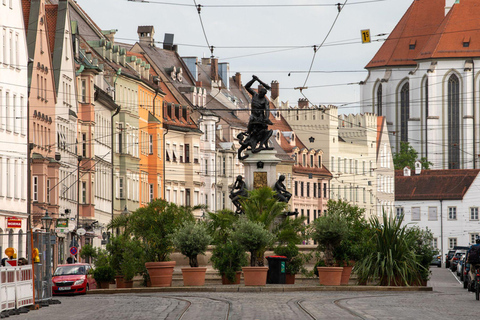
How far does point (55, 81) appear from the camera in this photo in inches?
2482

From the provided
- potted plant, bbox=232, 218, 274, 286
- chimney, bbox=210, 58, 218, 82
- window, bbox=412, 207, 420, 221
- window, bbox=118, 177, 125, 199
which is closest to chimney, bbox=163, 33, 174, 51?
chimney, bbox=210, 58, 218, 82

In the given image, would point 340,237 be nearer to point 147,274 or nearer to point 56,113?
point 147,274

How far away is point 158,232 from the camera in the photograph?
35.6 meters

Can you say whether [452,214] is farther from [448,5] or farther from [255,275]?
[255,275]

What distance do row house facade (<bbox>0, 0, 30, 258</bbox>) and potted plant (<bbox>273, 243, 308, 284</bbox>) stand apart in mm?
19372

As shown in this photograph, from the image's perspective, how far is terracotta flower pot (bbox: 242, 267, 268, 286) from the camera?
1307 inches

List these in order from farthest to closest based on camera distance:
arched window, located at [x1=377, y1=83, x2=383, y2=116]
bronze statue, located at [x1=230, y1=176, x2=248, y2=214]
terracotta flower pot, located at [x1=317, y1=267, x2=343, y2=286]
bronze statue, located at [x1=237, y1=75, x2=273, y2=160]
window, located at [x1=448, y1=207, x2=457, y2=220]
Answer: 1. arched window, located at [x1=377, y1=83, x2=383, y2=116]
2. window, located at [x1=448, y1=207, x2=457, y2=220]
3. bronze statue, located at [x1=237, y1=75, x2=273, y2=160]
4. bronze statue, located at [x1=230, y1=176, x2=248, y2=214]
5. terracotta flower pot, located at [x1=317, y1=267, x2=343, y2=286]

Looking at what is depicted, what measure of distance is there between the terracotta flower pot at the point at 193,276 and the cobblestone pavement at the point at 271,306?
1.98m

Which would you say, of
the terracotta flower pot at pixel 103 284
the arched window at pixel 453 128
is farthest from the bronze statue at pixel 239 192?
the arched window at pixel 453 128

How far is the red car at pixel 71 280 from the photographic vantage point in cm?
3734

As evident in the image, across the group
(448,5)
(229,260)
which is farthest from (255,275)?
(448,5)

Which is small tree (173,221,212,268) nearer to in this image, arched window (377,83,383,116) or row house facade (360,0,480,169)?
row house facade (360,0,480,169)

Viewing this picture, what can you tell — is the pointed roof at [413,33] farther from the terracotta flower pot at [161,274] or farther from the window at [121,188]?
the terracotta flower pot at [161,274]

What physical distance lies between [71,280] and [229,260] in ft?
19.7
